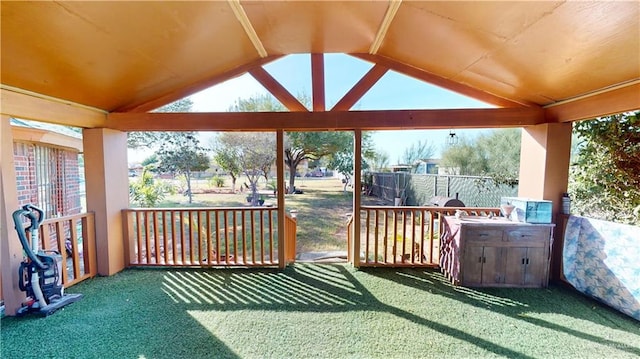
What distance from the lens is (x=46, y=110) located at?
257 cm

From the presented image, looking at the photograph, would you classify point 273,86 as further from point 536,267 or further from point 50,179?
point 536,267

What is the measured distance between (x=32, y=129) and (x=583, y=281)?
718 centimetres

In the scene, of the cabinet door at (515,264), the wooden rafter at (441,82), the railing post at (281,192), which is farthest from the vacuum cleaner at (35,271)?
the cabinet door at (515,264)

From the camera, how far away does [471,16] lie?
188 centimetres

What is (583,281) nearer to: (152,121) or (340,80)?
(340,80)

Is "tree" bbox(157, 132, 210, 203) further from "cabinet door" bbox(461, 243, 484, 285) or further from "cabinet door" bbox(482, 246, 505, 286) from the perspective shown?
"cabinet door" bbox(482, 246, 505, 286)

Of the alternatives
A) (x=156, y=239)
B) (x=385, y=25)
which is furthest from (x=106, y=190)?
(x=385, y=25)

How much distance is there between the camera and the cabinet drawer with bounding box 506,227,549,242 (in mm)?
2908

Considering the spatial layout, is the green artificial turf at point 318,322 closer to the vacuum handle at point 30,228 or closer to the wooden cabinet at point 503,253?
the wooden cabinet at point 503,253

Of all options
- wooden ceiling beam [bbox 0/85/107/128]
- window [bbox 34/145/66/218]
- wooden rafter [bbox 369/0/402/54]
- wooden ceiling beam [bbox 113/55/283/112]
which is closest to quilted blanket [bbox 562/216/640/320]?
wooden rafter [bbox 369/0/402/54]

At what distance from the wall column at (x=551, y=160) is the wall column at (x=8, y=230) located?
579cm

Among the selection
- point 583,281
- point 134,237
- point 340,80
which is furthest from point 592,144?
point 134,237

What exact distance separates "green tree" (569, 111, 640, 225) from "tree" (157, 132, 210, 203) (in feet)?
31.2

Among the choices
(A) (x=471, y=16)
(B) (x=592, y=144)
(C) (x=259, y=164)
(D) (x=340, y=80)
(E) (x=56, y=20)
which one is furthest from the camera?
(C) (x=259, y=164)
